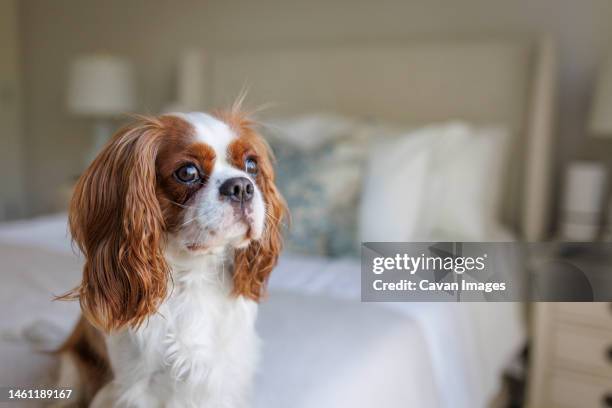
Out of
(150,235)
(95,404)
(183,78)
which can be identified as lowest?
→ (95,404)

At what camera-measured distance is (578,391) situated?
5.11ft

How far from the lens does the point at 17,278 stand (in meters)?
1.32

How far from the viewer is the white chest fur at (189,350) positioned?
27.3 inches

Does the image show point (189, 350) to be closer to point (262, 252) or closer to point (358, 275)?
point (262, 252)

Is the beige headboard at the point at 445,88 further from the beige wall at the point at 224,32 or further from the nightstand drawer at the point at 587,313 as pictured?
the nightstand drawer at the point at 587,313

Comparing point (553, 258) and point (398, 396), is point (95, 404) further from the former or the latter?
point (553, 258)

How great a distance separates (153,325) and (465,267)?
0.50m

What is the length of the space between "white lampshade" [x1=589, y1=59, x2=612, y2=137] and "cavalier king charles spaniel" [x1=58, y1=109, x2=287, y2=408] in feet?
4.23

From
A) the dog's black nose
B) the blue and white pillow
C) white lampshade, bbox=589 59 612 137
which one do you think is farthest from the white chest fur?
white lampshade, bbox=589 59 612 137

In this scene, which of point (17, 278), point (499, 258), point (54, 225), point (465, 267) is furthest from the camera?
point (54, 225)

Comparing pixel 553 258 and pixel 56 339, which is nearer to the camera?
pixel 56 339

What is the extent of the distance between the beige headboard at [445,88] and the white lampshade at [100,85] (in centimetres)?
80

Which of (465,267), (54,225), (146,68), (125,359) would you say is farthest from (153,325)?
(146,68)

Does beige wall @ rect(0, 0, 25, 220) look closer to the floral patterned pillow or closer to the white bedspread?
the white bedspread
